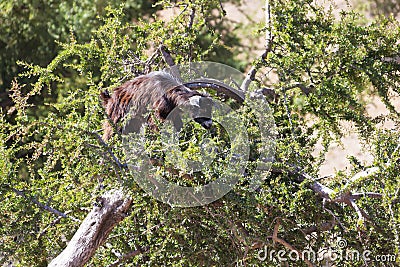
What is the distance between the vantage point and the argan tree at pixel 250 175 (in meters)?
2.58

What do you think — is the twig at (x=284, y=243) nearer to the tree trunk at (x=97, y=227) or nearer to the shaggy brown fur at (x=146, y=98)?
the shaggy brown fur at (x=146, y=98)

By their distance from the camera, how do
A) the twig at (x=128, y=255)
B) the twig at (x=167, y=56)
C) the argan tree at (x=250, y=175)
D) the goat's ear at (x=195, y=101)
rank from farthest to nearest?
the twig at (x=167, y=56) < the twig at (x=128, y=255) < the goat's ear at (x=195, y=101) < the argan tree at (x=250, y=175)

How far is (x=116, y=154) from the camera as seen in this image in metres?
2.63

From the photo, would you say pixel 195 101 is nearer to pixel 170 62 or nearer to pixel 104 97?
pixel 104 97

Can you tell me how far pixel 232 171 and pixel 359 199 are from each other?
0.55 meters

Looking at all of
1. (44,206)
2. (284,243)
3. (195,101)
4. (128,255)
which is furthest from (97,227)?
(284,243)

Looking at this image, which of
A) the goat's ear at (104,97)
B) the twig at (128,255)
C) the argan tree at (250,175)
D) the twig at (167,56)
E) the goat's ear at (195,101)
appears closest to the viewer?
the argan tree at (250,175)

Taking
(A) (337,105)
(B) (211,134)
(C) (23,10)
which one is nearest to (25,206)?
(B) (211,134)

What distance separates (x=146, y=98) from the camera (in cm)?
282

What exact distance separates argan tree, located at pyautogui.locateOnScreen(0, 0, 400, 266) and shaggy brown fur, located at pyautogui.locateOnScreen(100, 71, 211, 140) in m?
0.10

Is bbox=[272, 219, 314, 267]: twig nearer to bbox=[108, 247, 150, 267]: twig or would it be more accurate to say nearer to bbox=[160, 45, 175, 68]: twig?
bbox=[108, 247, 150, 267]: twig

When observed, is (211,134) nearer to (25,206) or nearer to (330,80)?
(330,80)

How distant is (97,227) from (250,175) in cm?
69

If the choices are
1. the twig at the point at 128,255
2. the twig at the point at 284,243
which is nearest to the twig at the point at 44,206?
the twig at the point at 128,255
